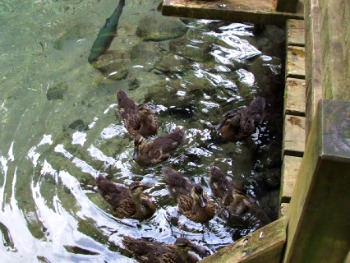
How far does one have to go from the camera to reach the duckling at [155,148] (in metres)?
4.54

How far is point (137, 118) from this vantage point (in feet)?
15.7

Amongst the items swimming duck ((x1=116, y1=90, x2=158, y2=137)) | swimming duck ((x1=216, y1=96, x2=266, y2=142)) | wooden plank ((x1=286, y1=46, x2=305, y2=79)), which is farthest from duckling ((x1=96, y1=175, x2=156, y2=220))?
wooden plank ((x1=286, y1=46, x2=305, y2=79))

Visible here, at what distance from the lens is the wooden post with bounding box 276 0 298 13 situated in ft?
16.0

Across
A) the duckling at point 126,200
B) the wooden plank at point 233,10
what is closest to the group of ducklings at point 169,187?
the duckling at point 126,200

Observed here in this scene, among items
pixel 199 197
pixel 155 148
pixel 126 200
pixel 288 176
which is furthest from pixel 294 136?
pixel 126 200

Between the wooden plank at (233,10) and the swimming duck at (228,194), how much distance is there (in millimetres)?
1557

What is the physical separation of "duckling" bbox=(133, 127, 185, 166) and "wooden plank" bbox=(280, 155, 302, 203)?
1209 mm

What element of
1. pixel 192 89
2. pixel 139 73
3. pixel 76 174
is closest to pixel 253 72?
pixel 192 89

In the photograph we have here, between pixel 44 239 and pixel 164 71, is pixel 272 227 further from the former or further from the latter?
pixel 164 71

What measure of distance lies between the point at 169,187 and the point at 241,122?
899mm

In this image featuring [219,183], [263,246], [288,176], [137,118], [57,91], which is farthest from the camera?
[57,91]

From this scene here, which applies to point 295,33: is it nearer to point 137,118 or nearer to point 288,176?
point 137,118

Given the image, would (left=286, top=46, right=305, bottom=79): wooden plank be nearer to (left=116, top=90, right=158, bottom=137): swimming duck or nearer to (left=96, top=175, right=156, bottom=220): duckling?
(left=116, top=90, right=158, bottom=137): swimming duck

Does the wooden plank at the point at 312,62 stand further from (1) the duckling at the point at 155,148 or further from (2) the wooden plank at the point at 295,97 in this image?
Result: (1) the duckling at the point at 155,148
